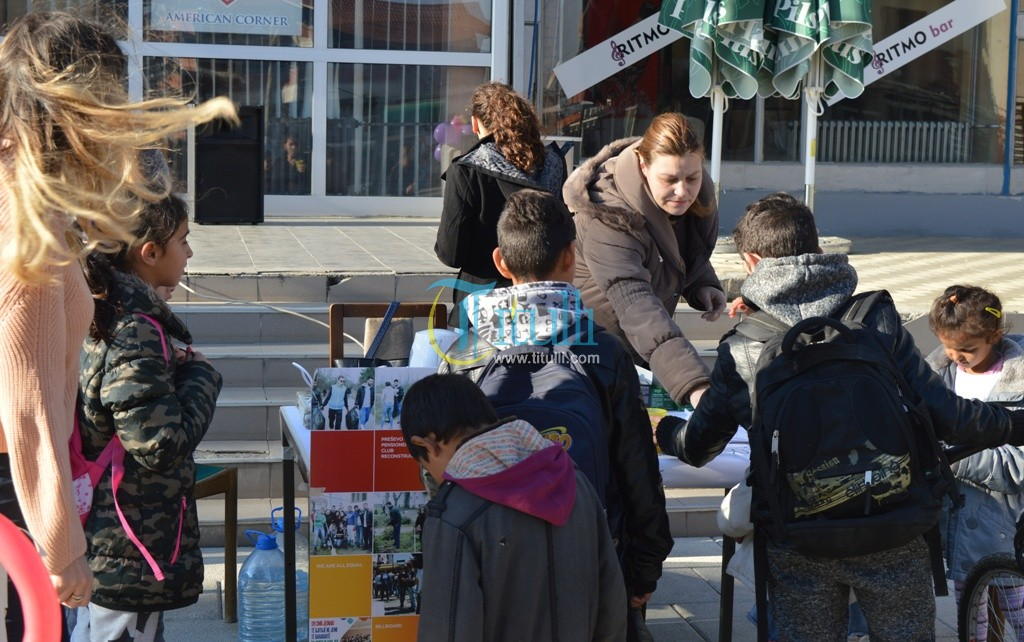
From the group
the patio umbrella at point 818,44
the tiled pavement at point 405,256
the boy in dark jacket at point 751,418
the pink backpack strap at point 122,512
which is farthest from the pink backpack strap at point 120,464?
the patio umbrella at point 818,44

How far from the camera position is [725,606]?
413cm

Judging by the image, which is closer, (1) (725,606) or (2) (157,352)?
(2) (157,352)

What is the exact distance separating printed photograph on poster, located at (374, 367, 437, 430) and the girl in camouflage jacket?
485 mm

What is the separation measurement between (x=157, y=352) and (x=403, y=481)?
0.85 metres

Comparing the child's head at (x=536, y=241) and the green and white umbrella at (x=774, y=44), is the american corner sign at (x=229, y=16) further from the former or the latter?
the child's head at (x=536, y=241)

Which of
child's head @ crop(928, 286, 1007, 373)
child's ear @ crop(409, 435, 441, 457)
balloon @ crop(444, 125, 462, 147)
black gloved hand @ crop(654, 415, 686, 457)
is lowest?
black gloved hand @ crop(654, 415, 686, 457)

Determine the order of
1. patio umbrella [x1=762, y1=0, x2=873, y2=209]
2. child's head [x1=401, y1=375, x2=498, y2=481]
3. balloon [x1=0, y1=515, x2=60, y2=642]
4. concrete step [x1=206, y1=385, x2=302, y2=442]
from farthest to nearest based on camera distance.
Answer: patio umbrella [x1=762, y1=0, x2=873, y2=209] < concrete step [x1=206, y1=385, x2=302, y2=442] < child's head [x1=401, y1=375, x2=498, y2=481] < balloon [x1=0, y1=515, x2=60, y2=642]

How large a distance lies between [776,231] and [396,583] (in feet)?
4.73

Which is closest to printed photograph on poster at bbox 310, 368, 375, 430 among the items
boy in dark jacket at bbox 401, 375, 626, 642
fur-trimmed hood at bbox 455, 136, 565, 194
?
boy in dark jacket at bbox 401, 375, 626, 642

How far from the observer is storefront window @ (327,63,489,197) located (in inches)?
477

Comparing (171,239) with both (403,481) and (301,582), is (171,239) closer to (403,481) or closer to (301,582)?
(403,481)

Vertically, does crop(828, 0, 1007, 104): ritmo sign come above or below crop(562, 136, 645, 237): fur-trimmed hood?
above

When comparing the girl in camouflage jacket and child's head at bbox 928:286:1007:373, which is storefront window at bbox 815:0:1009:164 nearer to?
child's head at bbox 928:286:1007:373

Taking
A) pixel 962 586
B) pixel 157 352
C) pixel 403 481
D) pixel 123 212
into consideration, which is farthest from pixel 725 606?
pixel 123 212
